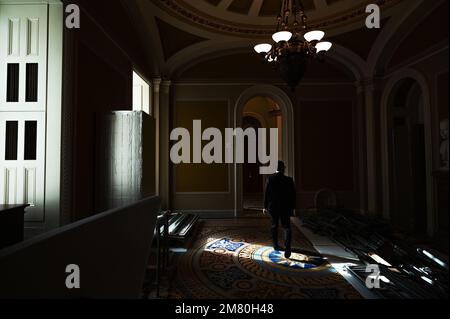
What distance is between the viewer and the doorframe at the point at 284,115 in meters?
6.36

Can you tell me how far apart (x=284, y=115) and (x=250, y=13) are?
2665 millimetres

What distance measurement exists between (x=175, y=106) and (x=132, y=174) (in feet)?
12.4

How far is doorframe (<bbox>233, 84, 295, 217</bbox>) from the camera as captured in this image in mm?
6363

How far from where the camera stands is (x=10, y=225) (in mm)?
1861

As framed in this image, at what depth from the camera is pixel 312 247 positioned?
379 centimetres

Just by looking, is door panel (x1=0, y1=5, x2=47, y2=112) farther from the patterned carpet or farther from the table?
the patterned carpet

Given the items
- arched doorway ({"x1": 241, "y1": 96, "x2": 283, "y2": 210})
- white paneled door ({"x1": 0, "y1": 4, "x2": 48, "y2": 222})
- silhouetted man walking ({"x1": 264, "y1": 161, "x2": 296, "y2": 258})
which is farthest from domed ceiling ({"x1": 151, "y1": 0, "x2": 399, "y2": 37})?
arched doorway ({"x1": 241, "y1": 96, "x2": 283, "y2": 210})

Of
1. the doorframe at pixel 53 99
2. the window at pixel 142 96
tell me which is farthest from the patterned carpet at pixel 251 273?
the window at pixel 142 96

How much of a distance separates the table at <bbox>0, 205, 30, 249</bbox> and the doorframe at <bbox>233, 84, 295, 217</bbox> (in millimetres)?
4811

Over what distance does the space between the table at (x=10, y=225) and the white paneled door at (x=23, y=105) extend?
1.41ft

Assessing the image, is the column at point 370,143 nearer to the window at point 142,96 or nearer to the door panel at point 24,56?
the window at point 142,96
